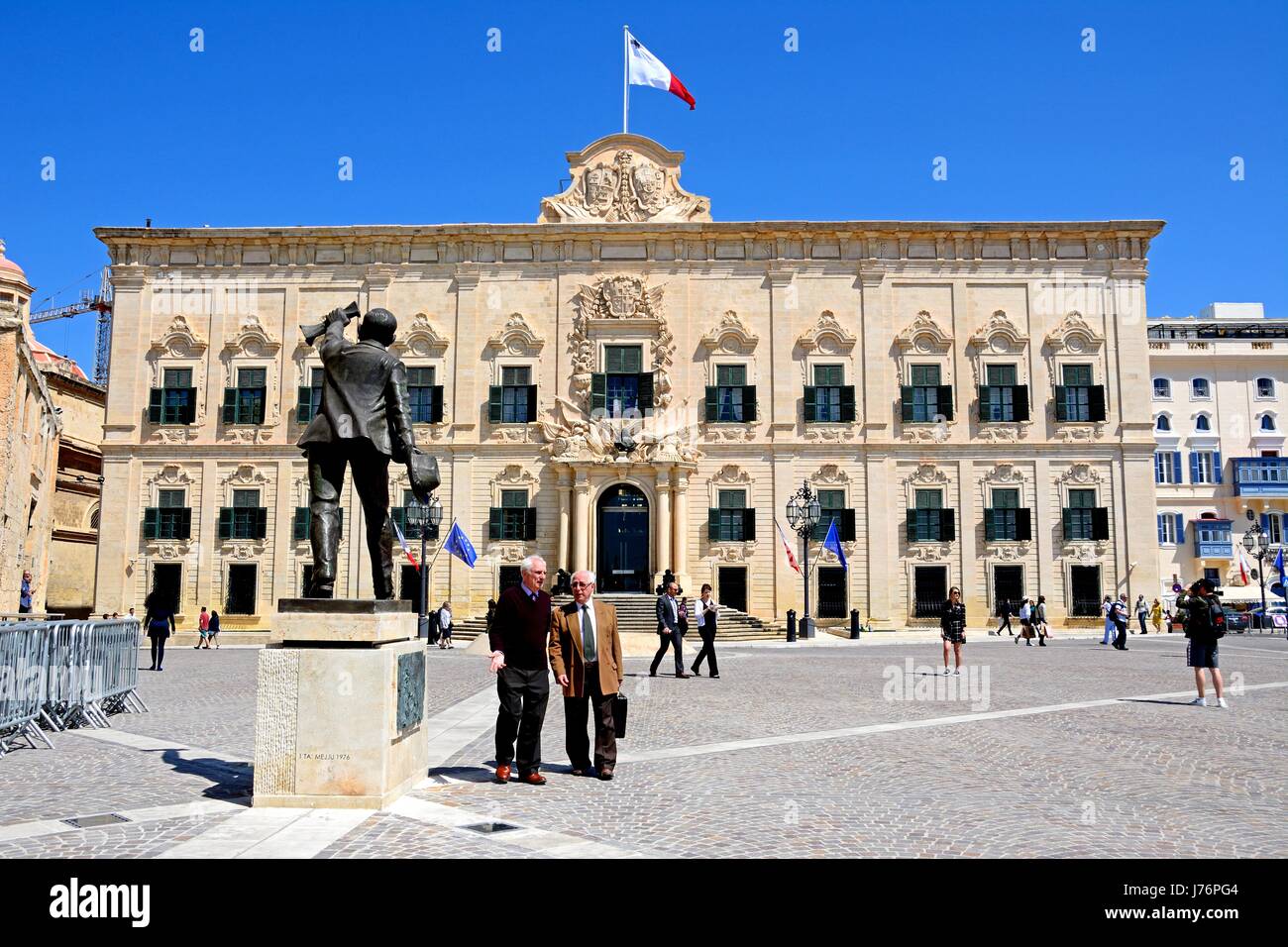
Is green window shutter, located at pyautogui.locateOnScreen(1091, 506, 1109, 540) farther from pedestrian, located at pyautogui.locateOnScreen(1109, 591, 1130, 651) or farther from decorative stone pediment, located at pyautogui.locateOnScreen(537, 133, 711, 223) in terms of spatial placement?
decorative stone pediment, located at pyautogui.locateOnScreen(537, 133, 711, 223)

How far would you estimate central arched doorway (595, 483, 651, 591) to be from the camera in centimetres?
3403

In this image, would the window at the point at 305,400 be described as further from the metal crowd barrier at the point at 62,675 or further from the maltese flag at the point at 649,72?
the metal crowd barrier at the point at 62,675

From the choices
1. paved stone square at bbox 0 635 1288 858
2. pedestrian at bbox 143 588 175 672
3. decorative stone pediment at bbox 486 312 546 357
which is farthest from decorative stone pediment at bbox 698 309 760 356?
paved stone square at bbox 0 635 1288 858

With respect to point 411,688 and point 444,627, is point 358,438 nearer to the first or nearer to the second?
point 411,688

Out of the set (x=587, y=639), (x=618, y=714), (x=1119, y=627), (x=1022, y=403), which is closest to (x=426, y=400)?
(x=1022, y=403)

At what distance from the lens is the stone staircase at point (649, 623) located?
2998 centimetres

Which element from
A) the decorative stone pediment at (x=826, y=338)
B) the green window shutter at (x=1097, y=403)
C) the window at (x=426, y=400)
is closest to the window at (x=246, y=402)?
the window at (x=426, y=400)

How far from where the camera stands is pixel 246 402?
3528 cm

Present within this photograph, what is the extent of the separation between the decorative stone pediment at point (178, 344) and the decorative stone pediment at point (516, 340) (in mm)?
10800

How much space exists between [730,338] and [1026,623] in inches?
537

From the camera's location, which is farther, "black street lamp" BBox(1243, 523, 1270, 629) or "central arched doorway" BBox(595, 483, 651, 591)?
"black street lamp" BBox(1243, 523, 1270, 629)

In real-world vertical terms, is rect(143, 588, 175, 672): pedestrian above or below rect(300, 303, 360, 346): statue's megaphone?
below

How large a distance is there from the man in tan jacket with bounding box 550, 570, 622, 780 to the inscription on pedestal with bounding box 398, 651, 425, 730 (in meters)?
1.09
